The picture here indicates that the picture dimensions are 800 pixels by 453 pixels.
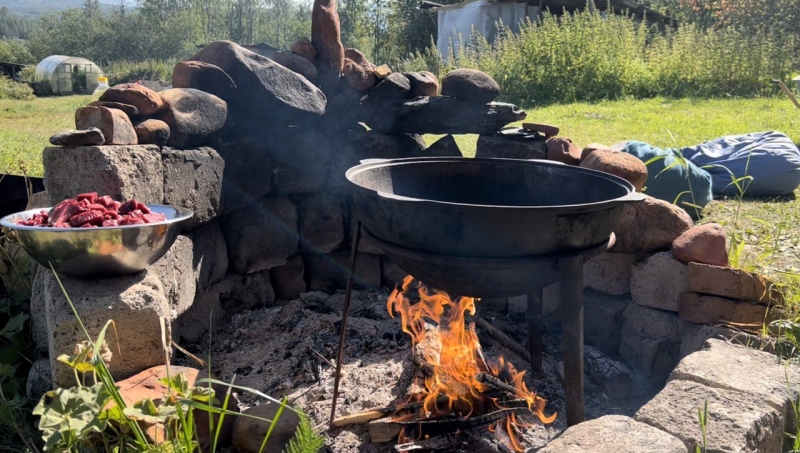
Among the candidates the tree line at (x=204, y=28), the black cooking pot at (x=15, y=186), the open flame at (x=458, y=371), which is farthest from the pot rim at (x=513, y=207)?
the tree line at (x=204, y=28)

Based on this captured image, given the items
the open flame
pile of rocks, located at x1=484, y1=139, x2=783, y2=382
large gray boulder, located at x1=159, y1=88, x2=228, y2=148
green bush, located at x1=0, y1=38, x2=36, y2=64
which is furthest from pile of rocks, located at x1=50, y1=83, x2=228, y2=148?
green bush, located at x1=0, y1=38, x2=36, y2=64

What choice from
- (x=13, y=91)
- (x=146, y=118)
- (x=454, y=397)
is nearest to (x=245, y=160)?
(x=146, y=118)

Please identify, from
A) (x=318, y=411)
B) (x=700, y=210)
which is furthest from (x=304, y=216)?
(x=700, y=210)

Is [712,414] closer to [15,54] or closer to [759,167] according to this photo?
[759,167]

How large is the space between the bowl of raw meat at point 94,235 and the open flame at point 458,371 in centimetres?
120

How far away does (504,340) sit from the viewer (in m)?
3.38

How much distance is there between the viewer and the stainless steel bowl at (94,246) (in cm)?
215

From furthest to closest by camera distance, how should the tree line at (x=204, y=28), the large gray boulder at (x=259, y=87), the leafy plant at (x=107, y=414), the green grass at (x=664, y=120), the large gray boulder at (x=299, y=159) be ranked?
the tree line at (x=204, y=28) < the green grass at (x=664, y=120) < the large gray boulder at (x=299, y=159) < the large gray boulder at (x=259, y=87) < the leafy plant at (x=107, y=414)

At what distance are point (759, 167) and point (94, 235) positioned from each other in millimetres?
4752

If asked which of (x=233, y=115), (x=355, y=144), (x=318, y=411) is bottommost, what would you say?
(x=318, y=411)

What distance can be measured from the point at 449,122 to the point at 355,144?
0.64 m

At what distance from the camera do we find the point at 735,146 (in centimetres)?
523

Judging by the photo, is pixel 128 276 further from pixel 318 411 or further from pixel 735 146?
pixel 735 146

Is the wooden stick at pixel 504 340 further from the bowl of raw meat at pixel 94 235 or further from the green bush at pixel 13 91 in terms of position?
the green bush at pixel 13 91
